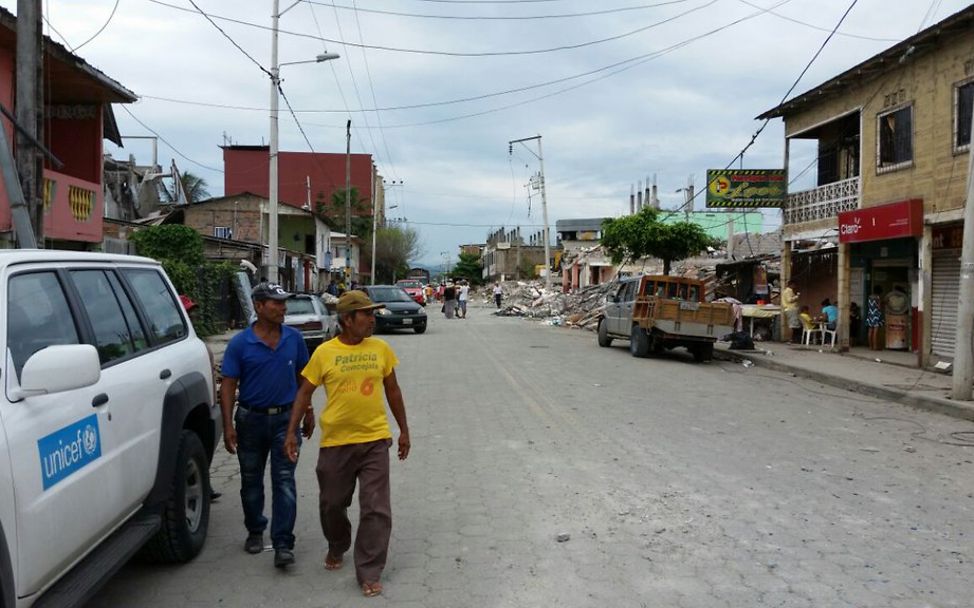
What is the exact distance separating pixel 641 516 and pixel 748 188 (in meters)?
18.9

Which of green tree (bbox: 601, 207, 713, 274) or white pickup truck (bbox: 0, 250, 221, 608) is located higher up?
green tree (bbox: 601, 207, 713, 274)

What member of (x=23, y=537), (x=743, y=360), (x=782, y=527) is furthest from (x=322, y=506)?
(x=743, y=360)

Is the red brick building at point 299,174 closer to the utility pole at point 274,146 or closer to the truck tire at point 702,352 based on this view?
the utility pole at point 274,146

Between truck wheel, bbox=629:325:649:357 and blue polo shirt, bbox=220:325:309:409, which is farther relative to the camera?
truck wheel, bbox=629:325:649:357

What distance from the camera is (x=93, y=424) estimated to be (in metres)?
3.42

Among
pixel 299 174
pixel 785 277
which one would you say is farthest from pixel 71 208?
pixel 299 174

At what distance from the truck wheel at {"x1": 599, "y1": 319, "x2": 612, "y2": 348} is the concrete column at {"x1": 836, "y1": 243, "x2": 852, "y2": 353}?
6025 mm

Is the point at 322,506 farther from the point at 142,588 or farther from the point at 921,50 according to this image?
the point at 921,50

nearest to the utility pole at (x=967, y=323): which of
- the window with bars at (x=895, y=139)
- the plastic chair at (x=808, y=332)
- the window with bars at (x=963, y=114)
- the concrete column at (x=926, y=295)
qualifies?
the window with bars at (x=963, y=114)

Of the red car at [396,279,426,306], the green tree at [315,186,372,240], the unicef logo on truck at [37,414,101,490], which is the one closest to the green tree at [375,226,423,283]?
the green tree at [315,186,372,240]

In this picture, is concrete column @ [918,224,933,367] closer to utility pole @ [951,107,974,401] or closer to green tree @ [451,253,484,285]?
utility pole @ [951,107,974,401]

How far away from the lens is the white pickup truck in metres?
2.81

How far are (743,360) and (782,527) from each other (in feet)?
46.8

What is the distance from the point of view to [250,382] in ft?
15.6
